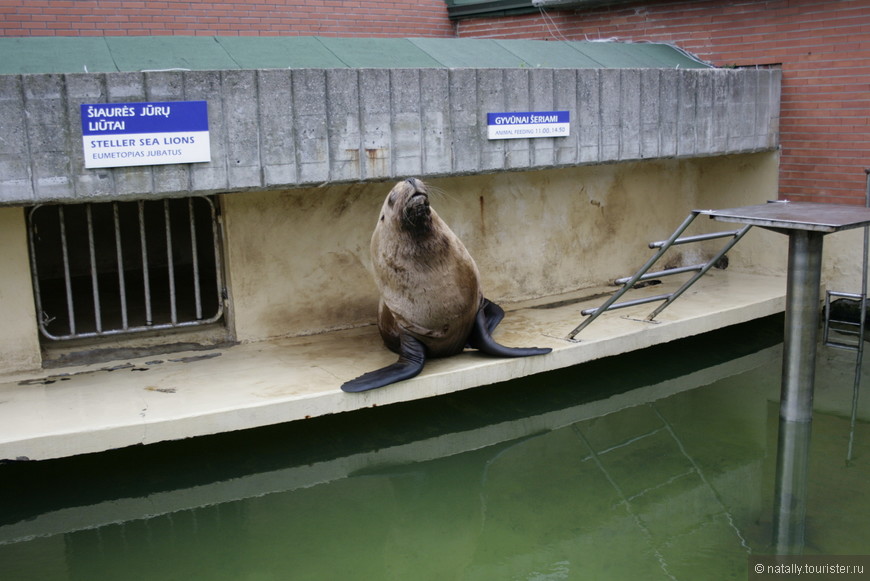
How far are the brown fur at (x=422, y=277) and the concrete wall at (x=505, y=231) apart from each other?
86 centimetres

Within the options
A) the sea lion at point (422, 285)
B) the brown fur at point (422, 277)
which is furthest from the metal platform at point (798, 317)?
the brown fur at point (422, 277)

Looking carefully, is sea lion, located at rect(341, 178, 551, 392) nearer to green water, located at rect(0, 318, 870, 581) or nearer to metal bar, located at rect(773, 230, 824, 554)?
green water, located at rect(0, 318, 870, 581)

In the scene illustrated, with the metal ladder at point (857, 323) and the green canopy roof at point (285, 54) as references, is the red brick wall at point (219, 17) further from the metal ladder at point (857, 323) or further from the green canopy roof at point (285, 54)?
the metal ladder at point (857, 323)

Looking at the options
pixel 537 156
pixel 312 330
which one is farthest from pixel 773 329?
pixel 312 330

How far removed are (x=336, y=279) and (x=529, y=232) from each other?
7.07 ft

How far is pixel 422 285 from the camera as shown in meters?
6.92

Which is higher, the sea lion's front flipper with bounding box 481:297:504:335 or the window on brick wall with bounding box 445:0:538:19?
the window on brick wall with bounding box 445:0:538:19

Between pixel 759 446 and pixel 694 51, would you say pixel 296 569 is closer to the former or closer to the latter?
pixel 759 446

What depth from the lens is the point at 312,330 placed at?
786 cm

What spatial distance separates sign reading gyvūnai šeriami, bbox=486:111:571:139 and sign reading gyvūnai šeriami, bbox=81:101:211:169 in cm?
249

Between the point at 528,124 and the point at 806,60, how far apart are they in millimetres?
3472

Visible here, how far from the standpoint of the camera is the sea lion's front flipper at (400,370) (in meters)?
6.32

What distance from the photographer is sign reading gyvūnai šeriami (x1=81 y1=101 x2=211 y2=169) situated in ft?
19.4

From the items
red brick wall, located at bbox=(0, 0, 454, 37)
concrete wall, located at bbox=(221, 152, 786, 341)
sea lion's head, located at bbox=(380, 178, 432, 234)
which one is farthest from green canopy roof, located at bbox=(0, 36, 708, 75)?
red brick wall, located at bbox=(0, 0, 454, 37)
